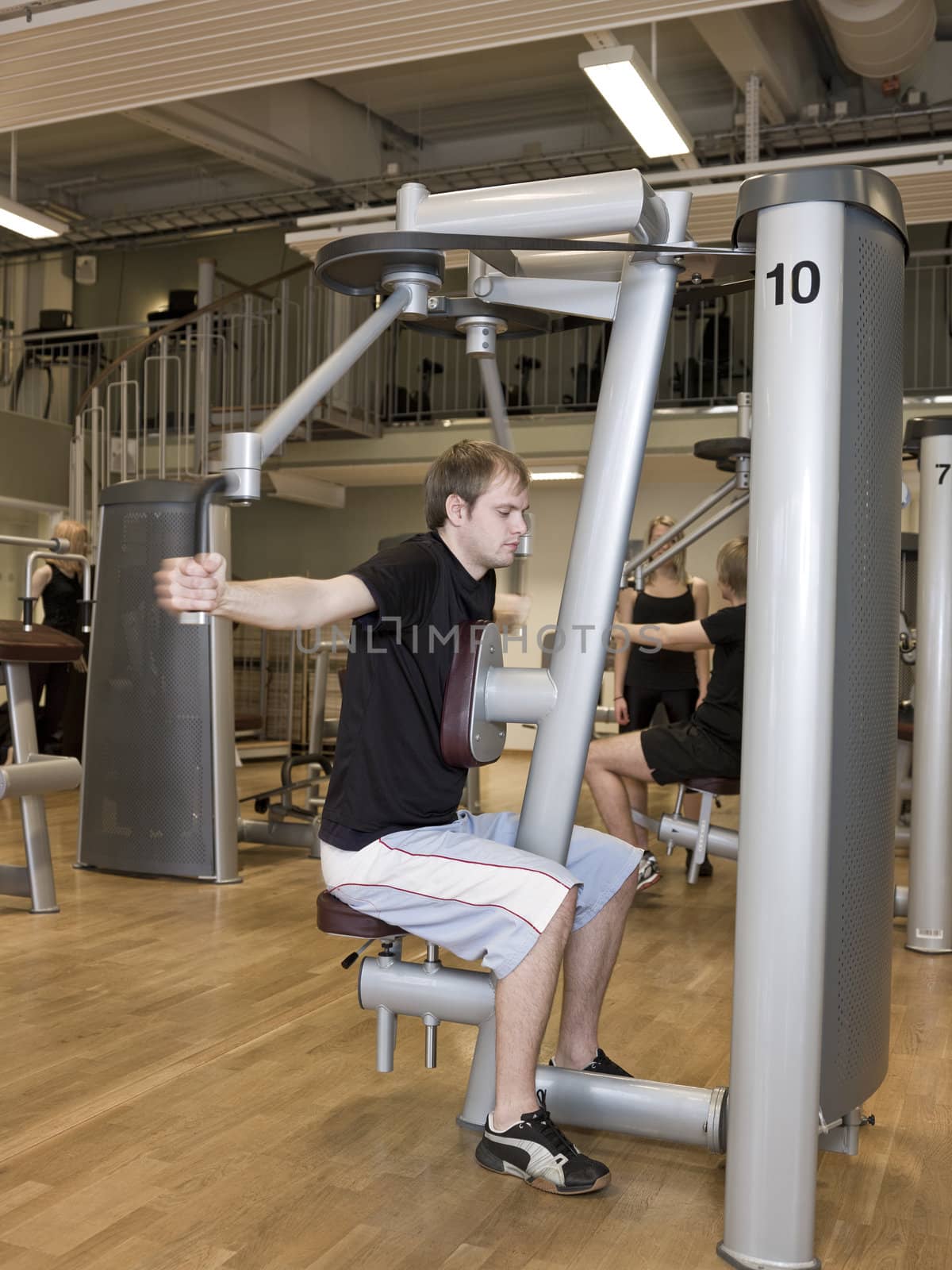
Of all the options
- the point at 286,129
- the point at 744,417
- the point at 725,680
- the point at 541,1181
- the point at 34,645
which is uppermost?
the point at 286,129

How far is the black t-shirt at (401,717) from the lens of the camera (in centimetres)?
216

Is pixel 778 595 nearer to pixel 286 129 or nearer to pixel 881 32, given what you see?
pixel 881 32

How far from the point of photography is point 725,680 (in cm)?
402

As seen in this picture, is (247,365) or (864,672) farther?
(247,365)

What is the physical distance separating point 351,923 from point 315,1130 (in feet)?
1.52

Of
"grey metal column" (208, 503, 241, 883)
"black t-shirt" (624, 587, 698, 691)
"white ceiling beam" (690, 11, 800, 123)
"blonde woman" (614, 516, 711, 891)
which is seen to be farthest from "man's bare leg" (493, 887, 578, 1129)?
"white ceiling beam" (690, 11, 800, 123)

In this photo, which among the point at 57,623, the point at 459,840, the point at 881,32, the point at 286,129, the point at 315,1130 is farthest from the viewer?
the point at 286,129

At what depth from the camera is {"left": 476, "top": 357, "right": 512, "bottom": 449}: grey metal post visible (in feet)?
7.76

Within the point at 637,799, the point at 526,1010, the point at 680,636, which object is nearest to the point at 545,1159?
the point at 526,1010

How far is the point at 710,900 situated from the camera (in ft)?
14.7

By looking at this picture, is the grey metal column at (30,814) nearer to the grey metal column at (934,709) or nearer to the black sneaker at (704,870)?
the black sneaker at (704,870)

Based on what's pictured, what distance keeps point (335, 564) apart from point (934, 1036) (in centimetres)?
985

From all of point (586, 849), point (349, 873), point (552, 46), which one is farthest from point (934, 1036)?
point (552, 46)

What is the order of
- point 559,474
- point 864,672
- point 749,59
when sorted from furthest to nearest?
point 559,474, point 749,59, point 864,672
